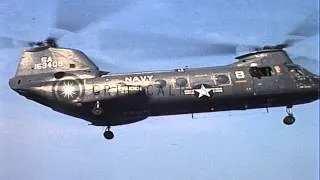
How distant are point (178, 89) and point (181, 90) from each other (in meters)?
0.04

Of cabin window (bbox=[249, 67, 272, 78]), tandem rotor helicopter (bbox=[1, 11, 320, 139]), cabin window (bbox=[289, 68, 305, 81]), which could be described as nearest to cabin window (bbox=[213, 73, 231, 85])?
tandem rotor helicopter (bbox=[1, 11, 320, 139])

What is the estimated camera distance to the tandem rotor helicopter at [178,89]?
5.94 meters

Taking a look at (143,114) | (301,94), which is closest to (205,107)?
(143,114)

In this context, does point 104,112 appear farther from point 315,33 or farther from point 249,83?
point 315,33

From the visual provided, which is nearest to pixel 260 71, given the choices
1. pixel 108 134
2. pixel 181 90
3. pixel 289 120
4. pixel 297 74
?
pixel 297 74

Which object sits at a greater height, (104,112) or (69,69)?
(69,69)

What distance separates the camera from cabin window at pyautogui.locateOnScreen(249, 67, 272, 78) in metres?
6.09

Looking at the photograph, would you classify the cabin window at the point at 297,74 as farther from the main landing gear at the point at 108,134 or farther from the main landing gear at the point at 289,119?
the main landing gear at the point at 108,134

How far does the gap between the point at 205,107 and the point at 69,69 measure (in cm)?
178

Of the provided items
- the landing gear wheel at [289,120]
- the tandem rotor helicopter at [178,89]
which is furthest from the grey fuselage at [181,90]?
the landing gear wheel at [289,120]

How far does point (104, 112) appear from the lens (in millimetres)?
5961

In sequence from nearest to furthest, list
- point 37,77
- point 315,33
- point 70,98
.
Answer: point 315,33 < point 70,98 < point 37,77

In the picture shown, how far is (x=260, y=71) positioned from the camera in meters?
6.12

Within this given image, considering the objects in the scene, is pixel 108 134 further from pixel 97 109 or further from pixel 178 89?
pixel 178 89
